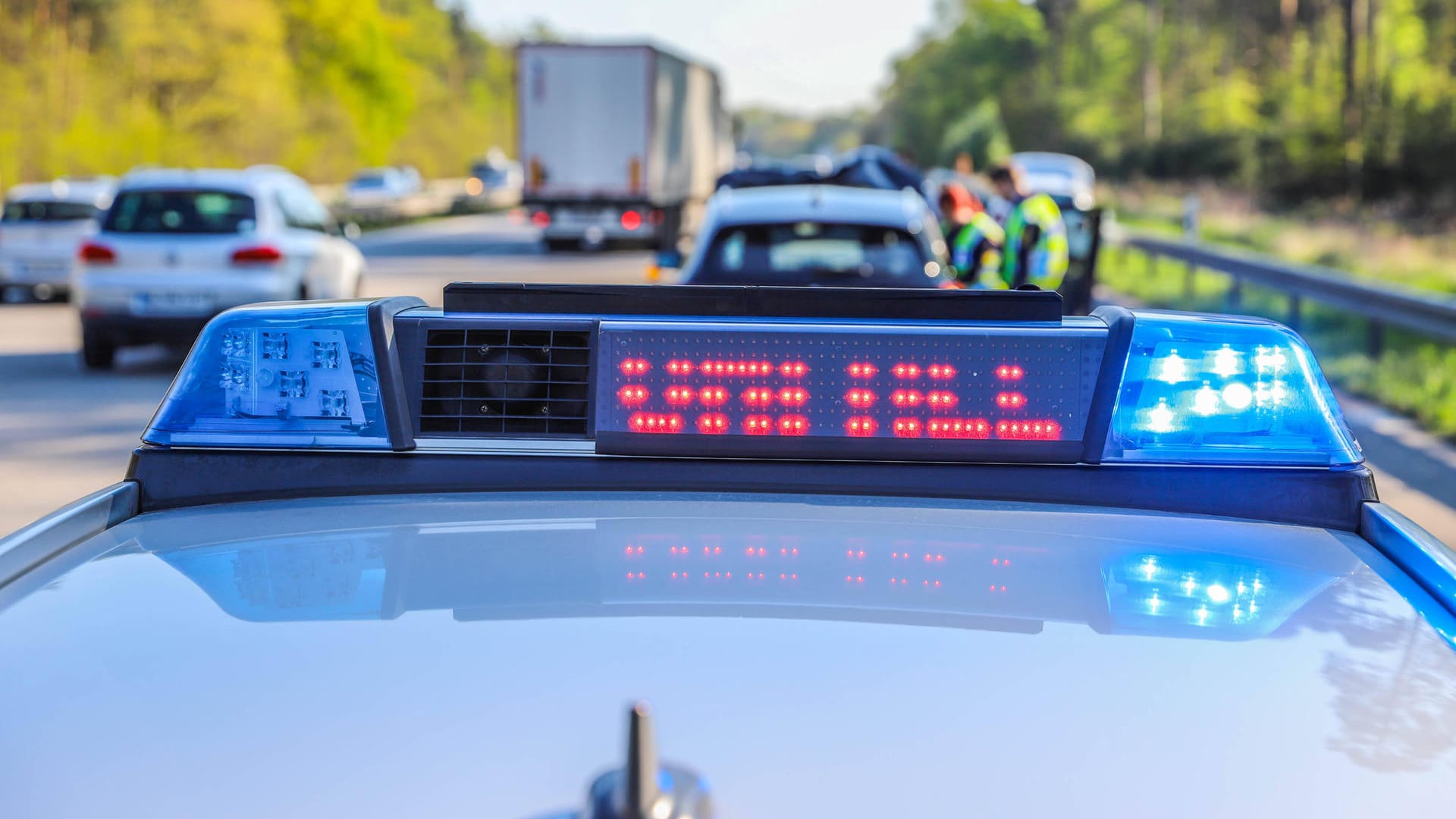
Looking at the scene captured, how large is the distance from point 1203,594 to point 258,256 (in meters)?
13.7

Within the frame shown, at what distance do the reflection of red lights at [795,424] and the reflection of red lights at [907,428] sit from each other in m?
0.14

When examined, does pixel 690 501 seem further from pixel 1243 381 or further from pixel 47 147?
pixel 47 147

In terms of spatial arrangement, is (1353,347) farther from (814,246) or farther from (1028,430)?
(1028,430)

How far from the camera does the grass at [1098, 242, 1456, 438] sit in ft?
41.1

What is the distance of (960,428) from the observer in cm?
276

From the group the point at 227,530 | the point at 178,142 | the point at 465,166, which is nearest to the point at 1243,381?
the point at 227,530

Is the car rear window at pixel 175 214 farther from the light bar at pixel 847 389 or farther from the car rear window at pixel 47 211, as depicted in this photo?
the light bar at pixel 847 389

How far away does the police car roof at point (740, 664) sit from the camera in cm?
158

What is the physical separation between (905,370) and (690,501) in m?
0.41

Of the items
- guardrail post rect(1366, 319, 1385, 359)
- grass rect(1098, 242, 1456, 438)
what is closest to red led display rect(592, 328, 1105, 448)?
grass rect(1098, 242, 1456, 438)

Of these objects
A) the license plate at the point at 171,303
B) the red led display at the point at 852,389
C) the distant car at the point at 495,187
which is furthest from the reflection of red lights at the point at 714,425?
the distant car at the point at 495,187

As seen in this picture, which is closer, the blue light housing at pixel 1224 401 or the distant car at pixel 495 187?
the blue light housing at pixel 1224 401

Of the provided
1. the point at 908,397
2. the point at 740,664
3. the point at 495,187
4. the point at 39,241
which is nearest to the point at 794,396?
the point at 908,397

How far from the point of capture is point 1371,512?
8.59 ft
